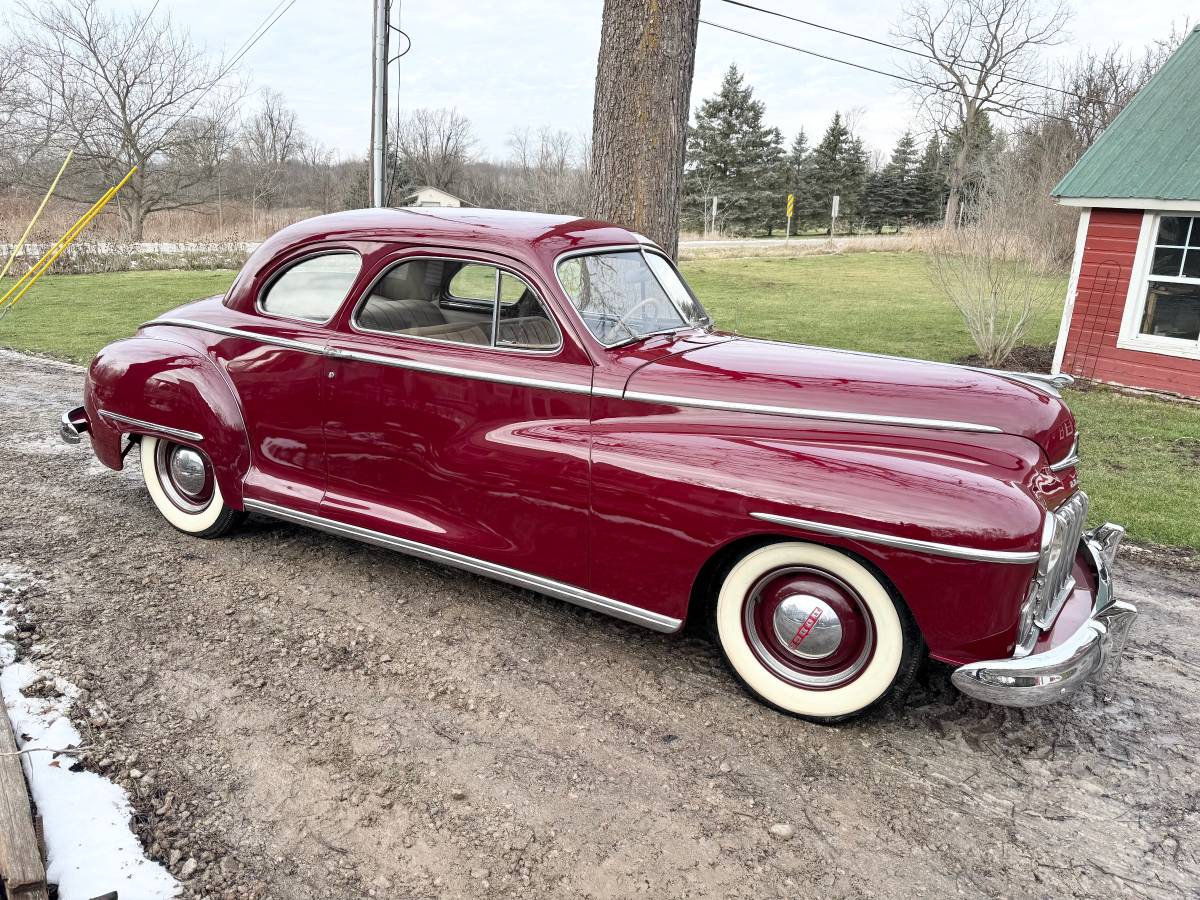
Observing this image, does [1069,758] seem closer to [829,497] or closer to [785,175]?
[829,497]

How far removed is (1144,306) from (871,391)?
8.47 m

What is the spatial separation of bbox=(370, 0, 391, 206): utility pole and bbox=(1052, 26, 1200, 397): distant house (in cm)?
825

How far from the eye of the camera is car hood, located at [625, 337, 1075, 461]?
9.86 feet

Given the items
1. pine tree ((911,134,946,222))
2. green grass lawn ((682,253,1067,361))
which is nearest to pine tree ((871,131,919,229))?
pine tree ((911,134,946,222))

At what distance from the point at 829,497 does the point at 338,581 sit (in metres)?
2.57

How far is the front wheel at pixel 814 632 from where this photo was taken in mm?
2871

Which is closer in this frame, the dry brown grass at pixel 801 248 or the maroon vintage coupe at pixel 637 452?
the maroon vintage coupe at pixel 637 452

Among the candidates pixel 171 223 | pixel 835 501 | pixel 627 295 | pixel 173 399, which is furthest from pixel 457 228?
pixel 171 223

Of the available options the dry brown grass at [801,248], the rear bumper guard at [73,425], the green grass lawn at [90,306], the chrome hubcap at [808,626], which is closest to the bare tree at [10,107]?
the green grass lawn at [90,306]

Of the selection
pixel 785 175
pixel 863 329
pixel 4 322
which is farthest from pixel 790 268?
pixel 785 175

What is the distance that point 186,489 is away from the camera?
461 centimetres

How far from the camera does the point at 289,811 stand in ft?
8.29

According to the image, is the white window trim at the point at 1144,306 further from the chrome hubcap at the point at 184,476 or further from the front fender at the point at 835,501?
the chrome hubcap at the point at 184,476

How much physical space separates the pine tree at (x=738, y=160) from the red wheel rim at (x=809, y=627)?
5072 cm
